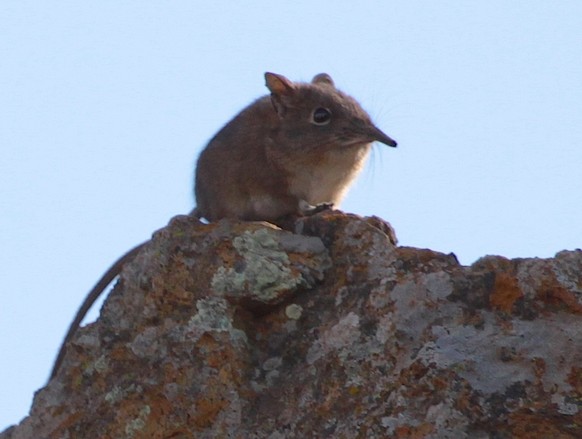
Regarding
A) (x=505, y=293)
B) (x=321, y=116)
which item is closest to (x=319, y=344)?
(x=505, y=293)

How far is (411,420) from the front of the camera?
5.34m

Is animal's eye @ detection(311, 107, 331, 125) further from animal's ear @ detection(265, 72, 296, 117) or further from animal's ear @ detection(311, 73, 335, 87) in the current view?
animal's ear @ detection(311, 73, 335, 87)

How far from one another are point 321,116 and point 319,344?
3.77 metres

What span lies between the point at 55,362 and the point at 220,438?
7.23 ft

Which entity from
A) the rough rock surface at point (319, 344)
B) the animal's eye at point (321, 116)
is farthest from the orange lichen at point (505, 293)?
the animal's eye at point (321, 116)

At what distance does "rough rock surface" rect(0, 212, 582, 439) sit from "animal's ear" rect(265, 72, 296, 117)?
2.55 metres

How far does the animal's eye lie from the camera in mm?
9554

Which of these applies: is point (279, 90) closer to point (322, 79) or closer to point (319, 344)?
point (322, 79)

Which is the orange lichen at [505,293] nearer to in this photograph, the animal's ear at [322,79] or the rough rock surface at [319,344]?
the rough rock surface at [319,344]

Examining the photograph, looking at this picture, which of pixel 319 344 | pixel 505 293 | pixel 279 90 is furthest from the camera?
pixel 279 90

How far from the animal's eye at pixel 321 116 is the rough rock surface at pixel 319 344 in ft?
8.25

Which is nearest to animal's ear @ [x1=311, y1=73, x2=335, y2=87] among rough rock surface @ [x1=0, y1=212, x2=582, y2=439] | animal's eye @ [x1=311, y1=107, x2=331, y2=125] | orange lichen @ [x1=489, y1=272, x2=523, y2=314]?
animal's eye @ [x1=311, y1=107, x2=331, y2=125]

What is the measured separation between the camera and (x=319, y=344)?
6070 mm

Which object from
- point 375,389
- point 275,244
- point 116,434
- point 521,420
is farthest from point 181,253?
point 521,420
